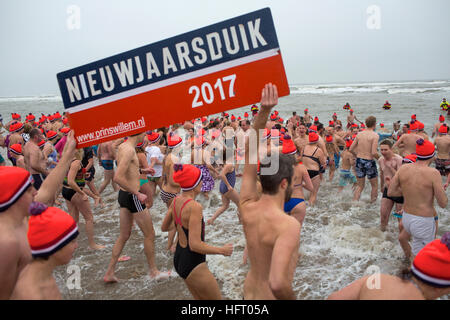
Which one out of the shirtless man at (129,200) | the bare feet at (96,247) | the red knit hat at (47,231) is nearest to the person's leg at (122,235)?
the shirtless man at (129,200)

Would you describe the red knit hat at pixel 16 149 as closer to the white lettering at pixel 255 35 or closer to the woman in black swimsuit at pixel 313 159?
the woman in black swimsuit at pixel 313 159

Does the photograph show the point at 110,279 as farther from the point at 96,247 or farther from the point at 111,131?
the point at 111,131

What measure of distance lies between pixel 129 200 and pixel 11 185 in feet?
7.83

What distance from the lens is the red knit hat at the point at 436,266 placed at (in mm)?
1682

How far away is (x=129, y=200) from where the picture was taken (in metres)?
4.23

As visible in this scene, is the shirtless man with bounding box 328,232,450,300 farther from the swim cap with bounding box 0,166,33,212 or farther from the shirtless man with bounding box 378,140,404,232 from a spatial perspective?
the shirtless man with bounding box 378,140,404,232

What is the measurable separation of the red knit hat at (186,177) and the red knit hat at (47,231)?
5.01 feet

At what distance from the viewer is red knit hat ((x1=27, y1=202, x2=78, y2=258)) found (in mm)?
1704

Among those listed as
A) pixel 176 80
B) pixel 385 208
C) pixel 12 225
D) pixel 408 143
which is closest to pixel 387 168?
pixel 385 208

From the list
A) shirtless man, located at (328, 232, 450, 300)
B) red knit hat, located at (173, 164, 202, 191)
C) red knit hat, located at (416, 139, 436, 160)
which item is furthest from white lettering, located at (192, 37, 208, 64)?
red knit hat, located at (416, 139, 436, 160)
